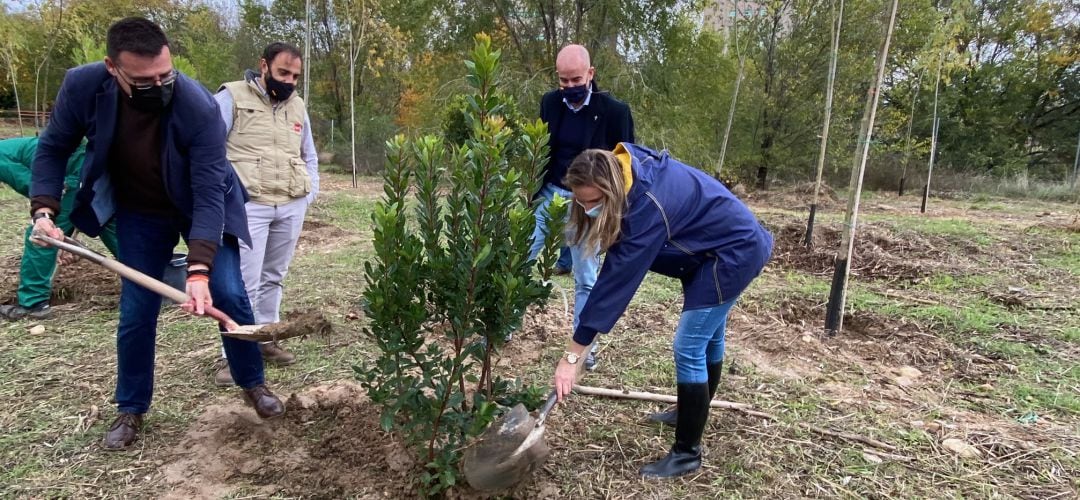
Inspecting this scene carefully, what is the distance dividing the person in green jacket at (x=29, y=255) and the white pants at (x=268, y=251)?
4.35 ft

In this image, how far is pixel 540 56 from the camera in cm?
1318

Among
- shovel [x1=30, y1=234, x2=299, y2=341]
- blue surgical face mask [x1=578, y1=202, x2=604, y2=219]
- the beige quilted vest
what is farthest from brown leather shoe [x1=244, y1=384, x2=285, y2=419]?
blue surgical face mask [x1=578, y1=202, x2=604, y2=219]

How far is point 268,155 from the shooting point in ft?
9.83

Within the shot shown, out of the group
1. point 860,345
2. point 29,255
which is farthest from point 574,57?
point 29,255

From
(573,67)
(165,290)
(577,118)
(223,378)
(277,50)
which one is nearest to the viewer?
(165,290)

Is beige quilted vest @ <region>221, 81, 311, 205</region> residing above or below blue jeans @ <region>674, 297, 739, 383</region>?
above

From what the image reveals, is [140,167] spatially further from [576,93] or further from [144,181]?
[576,93]

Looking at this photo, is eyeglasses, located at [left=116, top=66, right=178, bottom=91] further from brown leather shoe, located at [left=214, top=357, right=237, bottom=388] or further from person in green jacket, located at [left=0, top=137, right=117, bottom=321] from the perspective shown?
person in green jacket, located at [left=0, top=137, right=117, bottom=321]

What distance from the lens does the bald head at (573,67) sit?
11.1 ft

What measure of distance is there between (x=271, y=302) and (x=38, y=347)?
152cm

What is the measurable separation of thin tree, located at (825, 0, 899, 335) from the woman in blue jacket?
2.01 meters

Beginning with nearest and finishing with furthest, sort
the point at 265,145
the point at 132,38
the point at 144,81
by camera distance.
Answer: the point at 132,38
the point at 144,81
the point at 265,145

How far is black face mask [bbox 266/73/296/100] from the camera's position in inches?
115

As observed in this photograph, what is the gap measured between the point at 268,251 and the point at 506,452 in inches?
76.5
